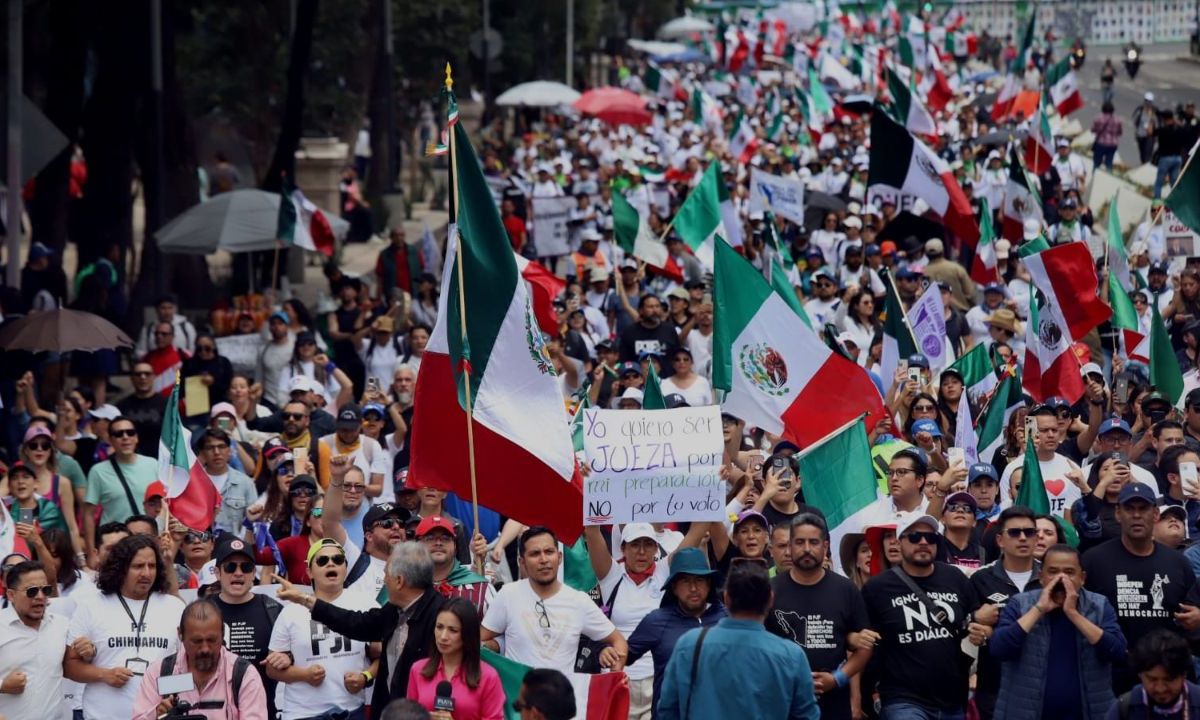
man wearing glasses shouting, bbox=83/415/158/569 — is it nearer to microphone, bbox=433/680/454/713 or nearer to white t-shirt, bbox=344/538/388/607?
white t-shirt, bbox=344/538/388/607

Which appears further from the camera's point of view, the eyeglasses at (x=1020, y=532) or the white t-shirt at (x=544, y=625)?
the eyeglasses at (x=1020, y=532)

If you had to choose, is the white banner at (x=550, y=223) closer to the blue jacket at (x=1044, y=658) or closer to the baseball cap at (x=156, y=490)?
the baseball cap at (x=156, y=490)

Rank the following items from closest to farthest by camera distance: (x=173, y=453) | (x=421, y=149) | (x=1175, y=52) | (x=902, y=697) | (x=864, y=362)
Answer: (x=902, y=697), (x=173, y=453), (x=864, y=362), (x=421, y=149), (x=1175, y=52)

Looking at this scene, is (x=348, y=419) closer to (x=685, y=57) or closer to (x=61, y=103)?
(x=61, y=103)

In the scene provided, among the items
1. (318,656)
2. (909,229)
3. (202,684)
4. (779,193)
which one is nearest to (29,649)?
(202,684)

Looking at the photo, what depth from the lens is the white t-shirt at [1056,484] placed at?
36.4 ft

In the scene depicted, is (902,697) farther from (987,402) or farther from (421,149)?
(421,149)

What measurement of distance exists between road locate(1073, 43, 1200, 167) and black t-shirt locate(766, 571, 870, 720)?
109 feet

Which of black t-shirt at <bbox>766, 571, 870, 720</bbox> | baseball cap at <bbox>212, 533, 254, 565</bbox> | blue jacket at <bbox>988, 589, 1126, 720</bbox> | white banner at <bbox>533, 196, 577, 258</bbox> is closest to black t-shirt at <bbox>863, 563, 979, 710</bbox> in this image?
black t-shirt at <bbox>766, 571, 870, 720</bbox>

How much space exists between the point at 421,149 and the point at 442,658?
131ft

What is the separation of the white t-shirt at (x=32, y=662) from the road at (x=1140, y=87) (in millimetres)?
33827

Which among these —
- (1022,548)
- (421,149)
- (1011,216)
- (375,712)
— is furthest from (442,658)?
(421,149)

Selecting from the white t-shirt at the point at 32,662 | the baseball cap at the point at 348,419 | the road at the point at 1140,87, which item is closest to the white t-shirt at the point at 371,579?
the white t-shirt at the point at 32,662

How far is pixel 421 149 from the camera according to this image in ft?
157
